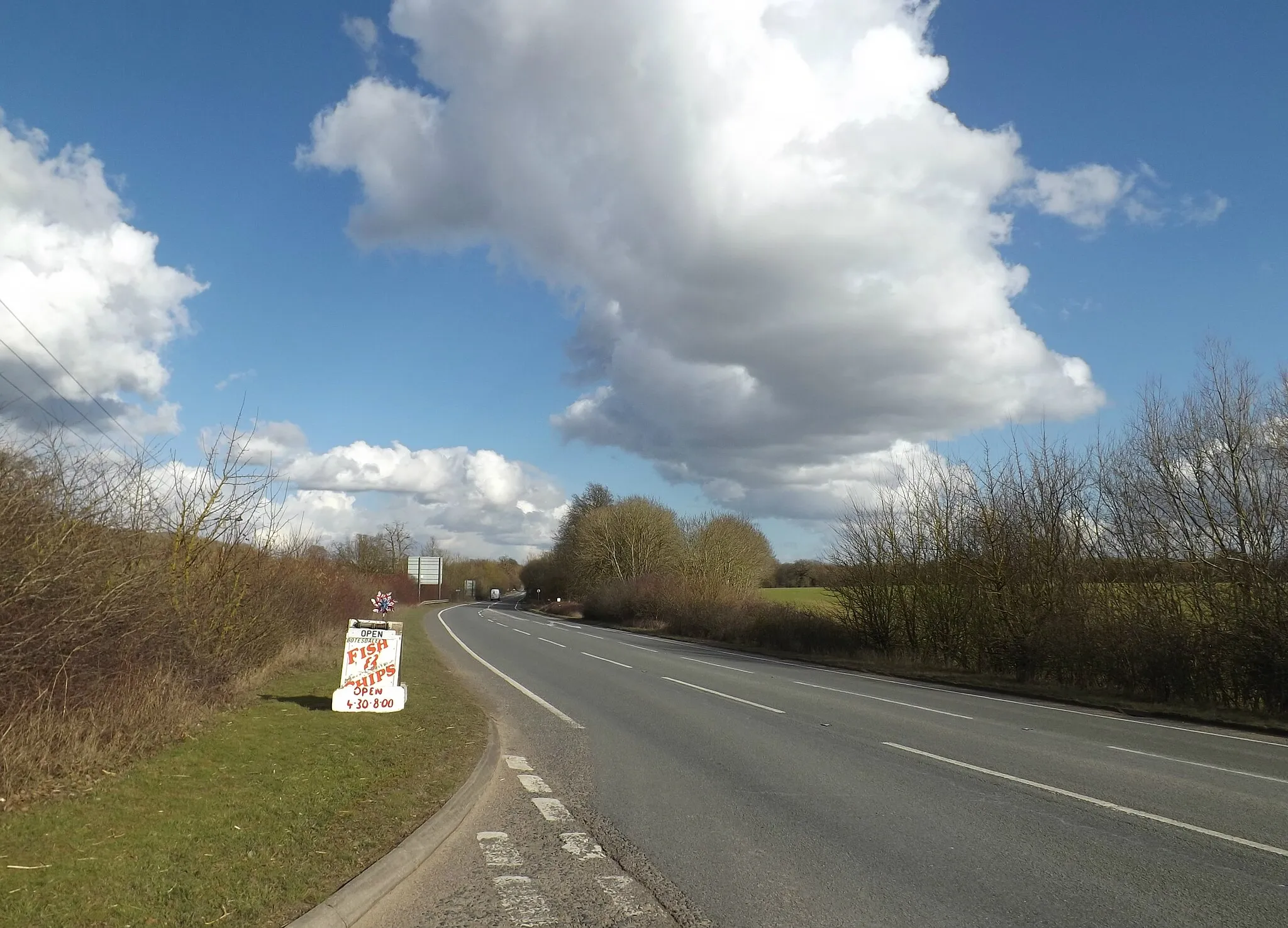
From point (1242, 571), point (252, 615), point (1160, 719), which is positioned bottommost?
point (1160, 719)

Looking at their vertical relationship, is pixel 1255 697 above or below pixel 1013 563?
below

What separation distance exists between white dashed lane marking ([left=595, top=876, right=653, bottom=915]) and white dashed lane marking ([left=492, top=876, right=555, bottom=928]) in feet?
1.40

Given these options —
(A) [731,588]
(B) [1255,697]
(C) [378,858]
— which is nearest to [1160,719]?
(B) [1255,697]

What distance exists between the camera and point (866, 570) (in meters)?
31.6

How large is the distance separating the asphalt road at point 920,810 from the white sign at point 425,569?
68.7 m

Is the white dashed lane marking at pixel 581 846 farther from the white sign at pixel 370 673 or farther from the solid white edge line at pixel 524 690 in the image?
the white sign at pixel 370 673

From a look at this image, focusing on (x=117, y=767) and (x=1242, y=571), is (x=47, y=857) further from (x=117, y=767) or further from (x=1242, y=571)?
(x=1242, y=571)

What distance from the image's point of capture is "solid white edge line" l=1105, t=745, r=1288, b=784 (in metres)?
9.38

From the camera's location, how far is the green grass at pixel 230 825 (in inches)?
181

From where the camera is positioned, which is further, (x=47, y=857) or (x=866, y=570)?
(x=866, y=570)

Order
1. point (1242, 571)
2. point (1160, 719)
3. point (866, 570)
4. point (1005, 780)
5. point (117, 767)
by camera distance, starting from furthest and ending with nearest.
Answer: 1. point (866, 570)
2. point (1242, 571)
3. point (1160, 719)
4. point (1005, 780)
5. point (117, 767)

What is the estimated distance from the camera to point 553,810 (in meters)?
7.45

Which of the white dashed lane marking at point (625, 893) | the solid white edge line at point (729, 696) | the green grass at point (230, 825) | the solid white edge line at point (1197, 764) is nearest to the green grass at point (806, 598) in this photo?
the solid white edge line at point (729, 696)

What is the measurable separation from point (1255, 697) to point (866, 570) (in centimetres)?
1574
